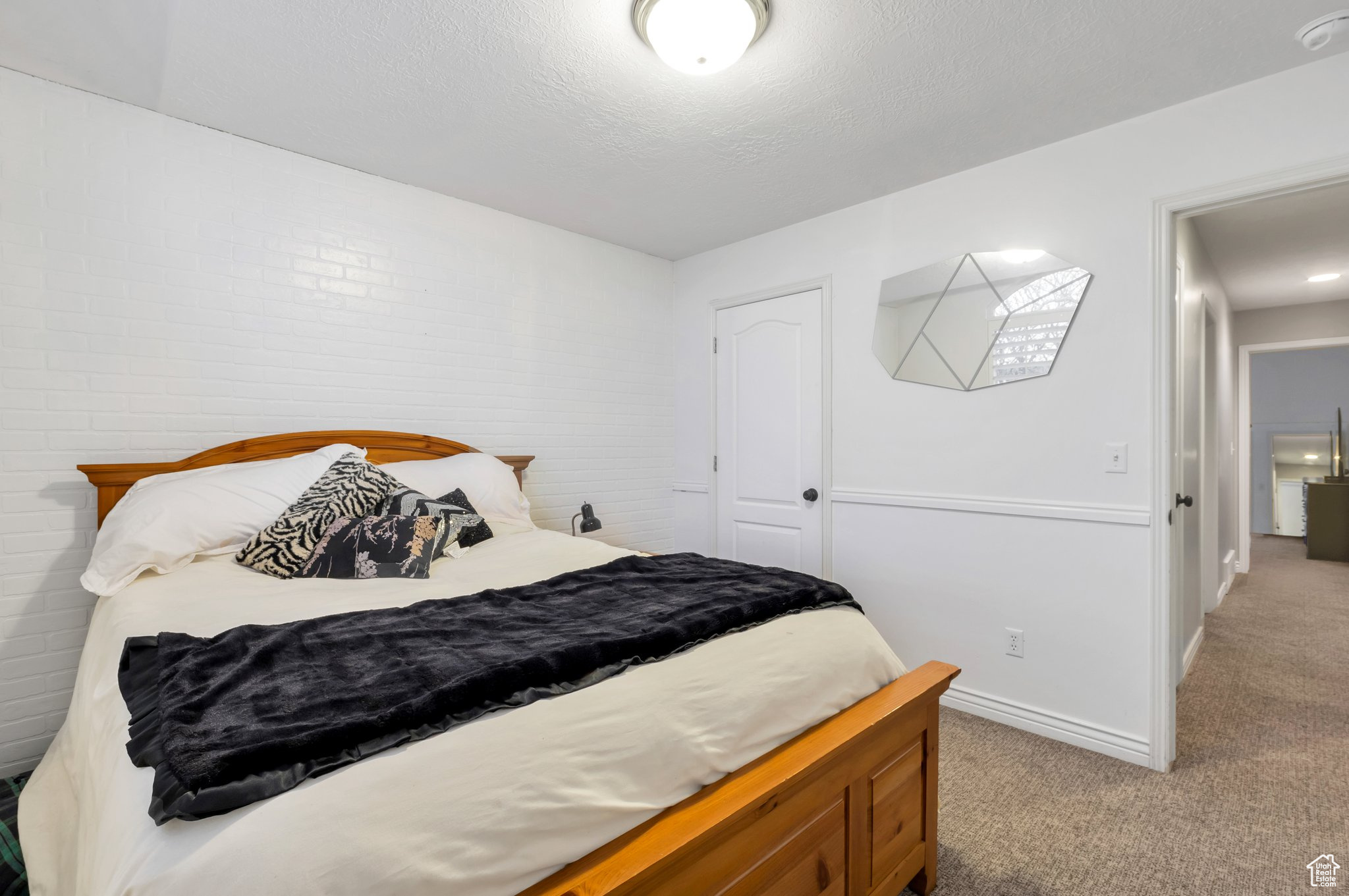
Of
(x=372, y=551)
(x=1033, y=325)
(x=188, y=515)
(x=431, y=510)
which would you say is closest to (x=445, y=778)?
(x=372, y=551)

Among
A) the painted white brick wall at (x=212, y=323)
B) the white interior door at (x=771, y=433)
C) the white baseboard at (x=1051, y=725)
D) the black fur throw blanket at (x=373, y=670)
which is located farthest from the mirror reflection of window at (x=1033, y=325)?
the painted white brick wall at (x=212, y=323)

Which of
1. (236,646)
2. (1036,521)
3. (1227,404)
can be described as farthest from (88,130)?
(1227,404)

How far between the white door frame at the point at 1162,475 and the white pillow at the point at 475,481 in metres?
2.52

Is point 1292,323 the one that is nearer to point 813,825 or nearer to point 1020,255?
point 1020,255

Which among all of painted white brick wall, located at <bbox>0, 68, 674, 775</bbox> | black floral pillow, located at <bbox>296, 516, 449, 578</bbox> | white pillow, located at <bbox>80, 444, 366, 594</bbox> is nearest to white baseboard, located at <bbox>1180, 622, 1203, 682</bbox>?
painted white brick wall, located at <bbox>0, 68, 674, 775</bbox>

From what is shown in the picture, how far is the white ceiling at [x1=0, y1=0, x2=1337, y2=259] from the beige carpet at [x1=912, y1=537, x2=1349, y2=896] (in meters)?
2.40

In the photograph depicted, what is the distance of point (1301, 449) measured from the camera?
290 inches

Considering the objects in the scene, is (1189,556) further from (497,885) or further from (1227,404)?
(497,885)

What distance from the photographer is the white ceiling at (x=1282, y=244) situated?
9.77ft

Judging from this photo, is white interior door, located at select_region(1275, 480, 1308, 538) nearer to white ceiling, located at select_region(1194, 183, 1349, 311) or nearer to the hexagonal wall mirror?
A: white ceiling, located at select_region(1194, 183, 1349, 311)

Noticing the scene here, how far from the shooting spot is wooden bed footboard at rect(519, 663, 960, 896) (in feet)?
3.34

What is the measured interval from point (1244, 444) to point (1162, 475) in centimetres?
438

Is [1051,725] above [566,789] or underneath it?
underneath

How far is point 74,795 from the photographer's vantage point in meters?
1.51
